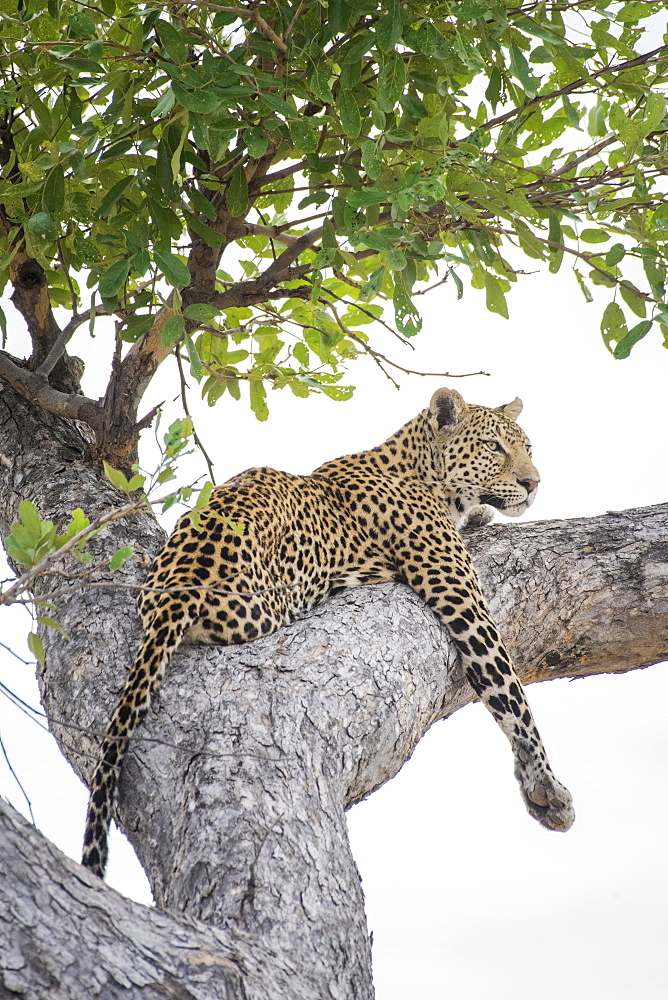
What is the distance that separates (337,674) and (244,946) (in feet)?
5.10

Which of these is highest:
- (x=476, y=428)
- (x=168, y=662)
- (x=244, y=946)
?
(x=476, y=428)

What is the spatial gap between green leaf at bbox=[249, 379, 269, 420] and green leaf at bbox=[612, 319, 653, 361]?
8.21 ft

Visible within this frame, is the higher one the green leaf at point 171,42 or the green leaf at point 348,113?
the green leaf at point 348,113

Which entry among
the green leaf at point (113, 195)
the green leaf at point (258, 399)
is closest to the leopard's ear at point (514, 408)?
the green leaf at point (258, 399)

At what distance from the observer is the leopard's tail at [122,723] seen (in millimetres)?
3918

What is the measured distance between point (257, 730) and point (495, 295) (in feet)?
8.60

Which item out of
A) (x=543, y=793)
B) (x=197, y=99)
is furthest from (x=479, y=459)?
(x=197, y=99)

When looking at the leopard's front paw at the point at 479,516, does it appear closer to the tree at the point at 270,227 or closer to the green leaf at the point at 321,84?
the tree at the point at 270,227

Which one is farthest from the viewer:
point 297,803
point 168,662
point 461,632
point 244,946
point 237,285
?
point 237,285

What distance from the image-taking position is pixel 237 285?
5.71 meters

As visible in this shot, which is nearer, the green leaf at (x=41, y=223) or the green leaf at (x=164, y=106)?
the green leaf at (x=164, y=106)

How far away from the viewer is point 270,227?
224 inches

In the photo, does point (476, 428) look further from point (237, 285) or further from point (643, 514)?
point (237, 285)

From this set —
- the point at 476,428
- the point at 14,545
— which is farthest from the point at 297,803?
the point at 476,428
